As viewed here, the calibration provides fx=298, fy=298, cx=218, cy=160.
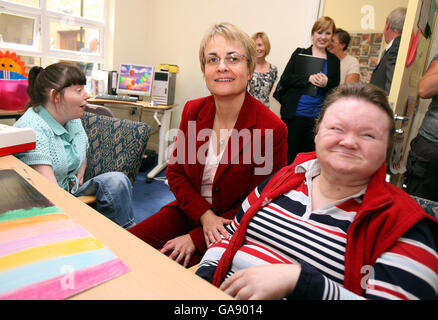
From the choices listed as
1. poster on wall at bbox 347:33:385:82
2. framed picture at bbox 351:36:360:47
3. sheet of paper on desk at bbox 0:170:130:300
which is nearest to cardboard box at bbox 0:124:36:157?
sheet of paper on desk at bbox 0:170:130:300

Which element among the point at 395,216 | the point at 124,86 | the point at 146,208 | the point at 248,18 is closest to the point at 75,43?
the point at 124,86

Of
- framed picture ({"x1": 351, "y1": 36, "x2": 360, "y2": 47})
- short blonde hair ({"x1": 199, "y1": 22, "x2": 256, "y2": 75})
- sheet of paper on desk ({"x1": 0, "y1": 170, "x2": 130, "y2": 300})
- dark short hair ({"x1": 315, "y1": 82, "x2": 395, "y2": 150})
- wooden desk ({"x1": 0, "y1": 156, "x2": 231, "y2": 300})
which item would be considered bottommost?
wooden desk ({"x1": 0, "y1": 156, "x2": 231, "y2": 300})

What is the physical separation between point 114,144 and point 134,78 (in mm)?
2789

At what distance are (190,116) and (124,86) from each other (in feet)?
9.83

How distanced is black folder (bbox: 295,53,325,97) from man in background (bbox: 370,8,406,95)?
0.61 meters

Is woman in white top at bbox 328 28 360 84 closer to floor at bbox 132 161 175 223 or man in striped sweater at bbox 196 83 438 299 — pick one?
floor at bbox 132 161 175 223

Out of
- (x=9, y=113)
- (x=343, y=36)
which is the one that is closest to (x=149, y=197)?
(x=9, y=113)

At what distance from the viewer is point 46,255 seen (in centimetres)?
61

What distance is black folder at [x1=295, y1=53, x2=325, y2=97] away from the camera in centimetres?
271

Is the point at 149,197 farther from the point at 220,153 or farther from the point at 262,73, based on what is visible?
the point at 220,153

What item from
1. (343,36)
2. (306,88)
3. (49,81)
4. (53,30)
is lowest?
(49,81)

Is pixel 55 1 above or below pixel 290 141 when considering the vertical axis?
above
